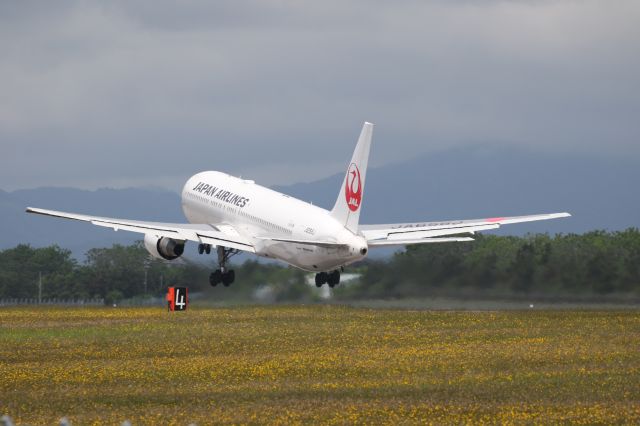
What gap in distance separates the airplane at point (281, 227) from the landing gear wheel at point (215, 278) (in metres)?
0.06

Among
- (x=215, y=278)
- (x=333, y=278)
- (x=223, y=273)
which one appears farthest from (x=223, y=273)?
(x=333, y=278)

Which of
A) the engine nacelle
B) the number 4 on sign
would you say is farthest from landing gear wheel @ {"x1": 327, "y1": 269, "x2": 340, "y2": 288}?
the engine nacelle

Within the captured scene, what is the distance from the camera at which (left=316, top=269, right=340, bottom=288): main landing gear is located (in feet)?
242

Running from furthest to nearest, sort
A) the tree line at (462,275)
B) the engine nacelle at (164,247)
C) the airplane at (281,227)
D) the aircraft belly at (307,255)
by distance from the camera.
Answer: the engine nacelle at (164,247)
the aircraft belly at (307,255)
the airplane at (281,227)
the tree line at (462,275)

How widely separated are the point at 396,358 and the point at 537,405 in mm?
10924

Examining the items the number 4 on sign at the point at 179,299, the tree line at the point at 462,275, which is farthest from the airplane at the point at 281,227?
the number 4 on sign at the point at 179,299

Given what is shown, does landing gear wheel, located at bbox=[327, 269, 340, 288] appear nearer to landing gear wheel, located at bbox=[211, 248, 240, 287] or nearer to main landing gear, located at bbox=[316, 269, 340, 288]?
main landing gear, located at bbox=[316, 269, 340, 288]

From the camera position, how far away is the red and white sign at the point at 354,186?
219 feet

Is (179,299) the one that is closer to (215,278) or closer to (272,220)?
(215,278)

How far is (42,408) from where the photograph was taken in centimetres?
3200

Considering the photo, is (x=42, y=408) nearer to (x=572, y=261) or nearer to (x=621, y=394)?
(x=621, y=394)

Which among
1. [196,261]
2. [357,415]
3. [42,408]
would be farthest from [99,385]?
[196,261]

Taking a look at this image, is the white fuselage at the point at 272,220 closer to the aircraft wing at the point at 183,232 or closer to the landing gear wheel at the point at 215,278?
the aircraft wing at the point at 183,232

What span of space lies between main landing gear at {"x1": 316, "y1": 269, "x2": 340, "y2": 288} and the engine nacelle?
31.6ft
